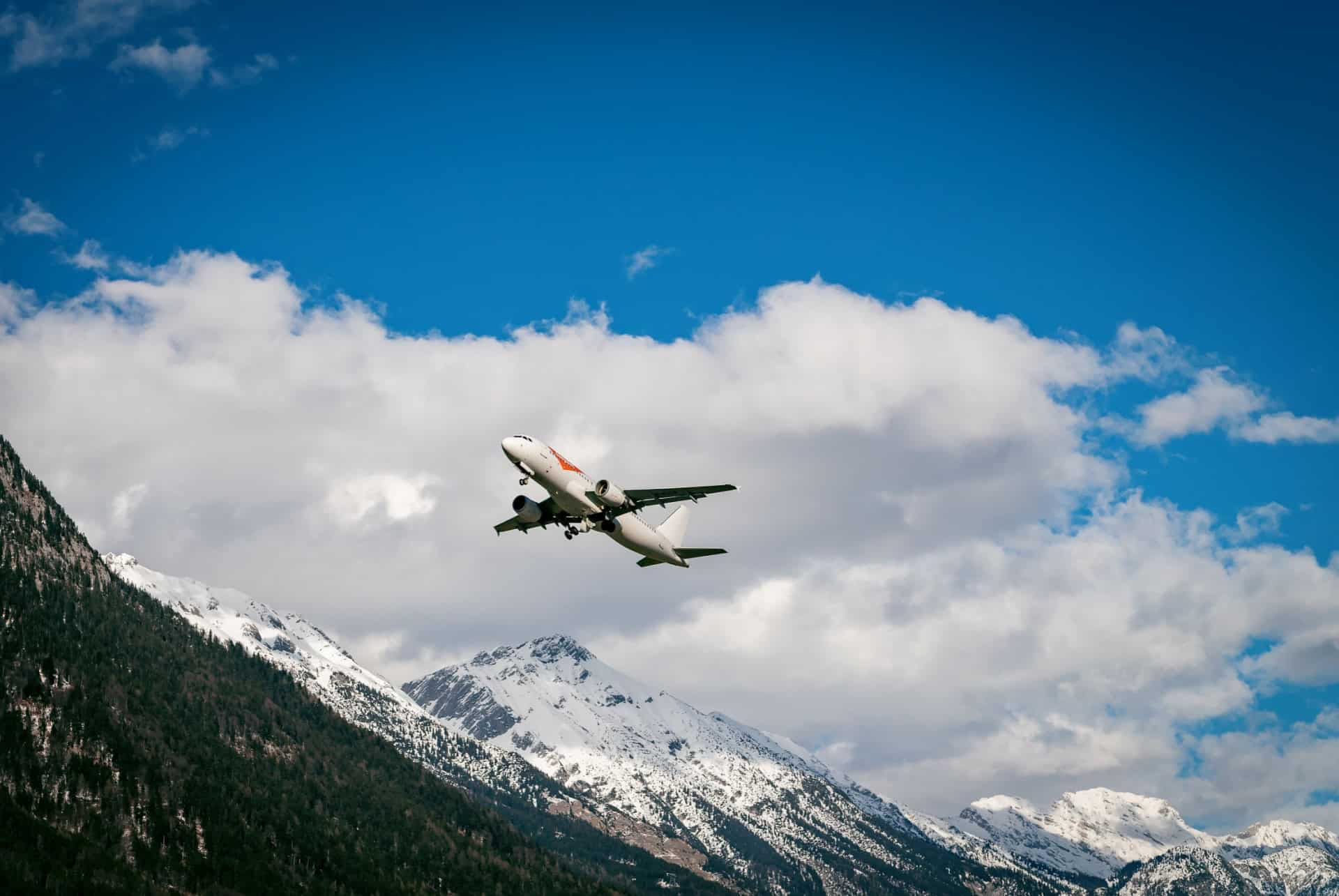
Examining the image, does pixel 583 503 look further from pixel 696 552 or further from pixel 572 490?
pixel 696 552

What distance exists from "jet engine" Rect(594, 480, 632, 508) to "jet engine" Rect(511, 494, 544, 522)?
19.8 feet

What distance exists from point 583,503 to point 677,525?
28.2 meters

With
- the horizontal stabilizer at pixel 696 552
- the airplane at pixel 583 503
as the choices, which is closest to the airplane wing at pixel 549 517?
the airplane at pixel 583 503

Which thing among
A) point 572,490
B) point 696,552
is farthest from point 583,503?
point 696,552

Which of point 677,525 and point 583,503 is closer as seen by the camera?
point 583,503

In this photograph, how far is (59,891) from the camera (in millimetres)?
198000

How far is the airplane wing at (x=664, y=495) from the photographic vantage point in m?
106

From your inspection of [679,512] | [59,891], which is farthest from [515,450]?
[59,891]

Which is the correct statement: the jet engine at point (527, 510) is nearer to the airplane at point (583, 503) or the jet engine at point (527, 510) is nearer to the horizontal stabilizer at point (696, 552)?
the airplane at point (583, 503)

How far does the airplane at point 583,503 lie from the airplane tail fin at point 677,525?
451 inches

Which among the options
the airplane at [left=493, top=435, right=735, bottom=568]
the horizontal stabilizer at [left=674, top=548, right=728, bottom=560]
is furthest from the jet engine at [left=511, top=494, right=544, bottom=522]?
the horizontal stabilizer at [left=674, top=548, right=728, bottom=560]

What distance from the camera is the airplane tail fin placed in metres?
128

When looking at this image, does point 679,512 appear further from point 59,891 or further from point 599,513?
point 59,891

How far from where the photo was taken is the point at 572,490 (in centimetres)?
10156
